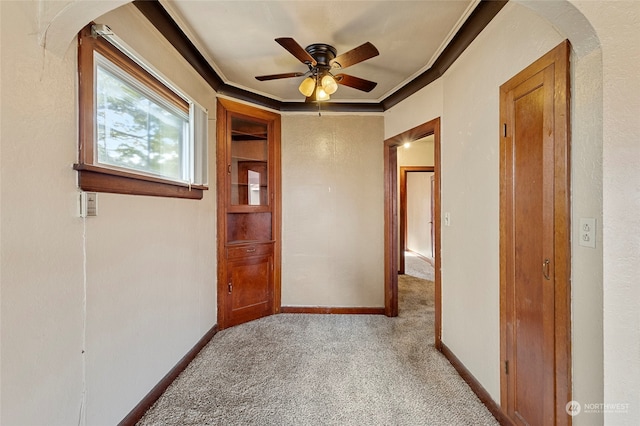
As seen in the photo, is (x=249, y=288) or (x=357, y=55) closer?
(x=357, y=55)

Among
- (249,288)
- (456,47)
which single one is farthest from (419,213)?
(456,47)

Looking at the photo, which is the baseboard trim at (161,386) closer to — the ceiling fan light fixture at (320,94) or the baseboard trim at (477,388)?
the baseboard trim at (477,388)

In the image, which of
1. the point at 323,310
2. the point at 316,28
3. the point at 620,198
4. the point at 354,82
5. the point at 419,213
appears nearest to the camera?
the point at 620,198

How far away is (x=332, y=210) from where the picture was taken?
346 centimetres

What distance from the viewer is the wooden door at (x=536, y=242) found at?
4.03 feet

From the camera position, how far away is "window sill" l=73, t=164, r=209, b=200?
1.31 meters

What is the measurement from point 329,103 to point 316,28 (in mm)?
1408

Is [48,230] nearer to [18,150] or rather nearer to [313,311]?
[18,150]

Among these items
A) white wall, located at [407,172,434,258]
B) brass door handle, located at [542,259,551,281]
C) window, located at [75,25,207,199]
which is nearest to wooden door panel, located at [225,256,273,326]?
window, located at [75,25,207,199]

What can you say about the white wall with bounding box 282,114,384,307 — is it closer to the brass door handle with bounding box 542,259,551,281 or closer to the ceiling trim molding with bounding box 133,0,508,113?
the ceiling trim molding with bounding box 133,0,508,113

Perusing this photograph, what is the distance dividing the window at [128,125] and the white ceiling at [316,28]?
484 mm

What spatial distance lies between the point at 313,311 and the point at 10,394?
267 cm

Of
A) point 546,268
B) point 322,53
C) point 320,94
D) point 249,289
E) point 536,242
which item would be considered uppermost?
point 322,53

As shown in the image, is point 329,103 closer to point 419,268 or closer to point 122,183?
point 122,183
